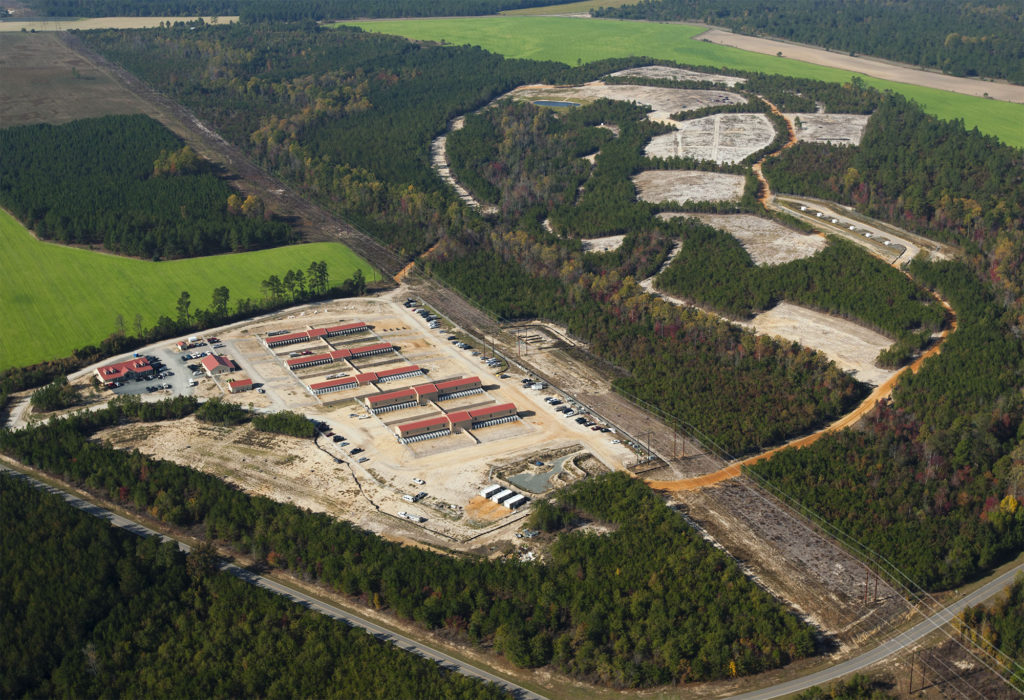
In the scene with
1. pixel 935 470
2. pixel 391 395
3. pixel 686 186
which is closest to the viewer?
pixel 935 470

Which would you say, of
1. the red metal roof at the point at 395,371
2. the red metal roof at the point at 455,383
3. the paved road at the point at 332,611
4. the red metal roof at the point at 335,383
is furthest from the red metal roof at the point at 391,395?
the paved road at the point at 332,611

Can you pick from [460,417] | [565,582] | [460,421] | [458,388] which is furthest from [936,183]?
[565,582]

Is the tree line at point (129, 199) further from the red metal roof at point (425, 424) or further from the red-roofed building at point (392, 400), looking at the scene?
the red metal roof at point (425, 424)

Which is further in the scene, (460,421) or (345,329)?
(345,329)

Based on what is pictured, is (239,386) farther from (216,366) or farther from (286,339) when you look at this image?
(286,339)

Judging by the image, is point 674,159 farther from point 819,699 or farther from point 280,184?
point 819,699

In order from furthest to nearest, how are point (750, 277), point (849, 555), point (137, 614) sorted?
point (750, 277) < point (849, 555) < point (137, 614)

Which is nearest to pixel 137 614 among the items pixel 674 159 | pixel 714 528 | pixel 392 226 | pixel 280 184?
pixel 714 528
